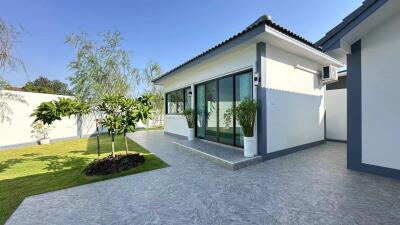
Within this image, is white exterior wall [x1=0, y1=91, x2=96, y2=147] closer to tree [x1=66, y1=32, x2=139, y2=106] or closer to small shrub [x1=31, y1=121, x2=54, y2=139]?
small shrub [x1=31, y1=121, x2=54, y2=139]

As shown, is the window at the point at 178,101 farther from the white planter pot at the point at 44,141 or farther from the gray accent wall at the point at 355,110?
the white planter pot at the point at 44,141

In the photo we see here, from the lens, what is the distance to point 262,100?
19.1 ft

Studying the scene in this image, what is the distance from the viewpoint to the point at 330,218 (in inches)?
108

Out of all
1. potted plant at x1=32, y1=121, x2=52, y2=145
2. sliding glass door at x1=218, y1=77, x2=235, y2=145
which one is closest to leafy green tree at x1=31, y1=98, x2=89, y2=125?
sliding glass door at x1=218, y1=77, x2=235, y2=145

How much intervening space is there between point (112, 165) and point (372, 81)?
750 centimetres

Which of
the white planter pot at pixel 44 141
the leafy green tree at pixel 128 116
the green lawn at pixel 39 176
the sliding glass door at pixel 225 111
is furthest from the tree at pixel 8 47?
the sliding glass door at pixel 225 111

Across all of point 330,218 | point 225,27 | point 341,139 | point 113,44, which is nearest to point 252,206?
point 330,218

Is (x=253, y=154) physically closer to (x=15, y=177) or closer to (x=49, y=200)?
(x=49, y=200)

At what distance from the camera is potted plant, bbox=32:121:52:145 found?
11.0 m

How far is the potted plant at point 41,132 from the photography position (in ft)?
36.1

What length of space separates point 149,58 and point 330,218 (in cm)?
2128

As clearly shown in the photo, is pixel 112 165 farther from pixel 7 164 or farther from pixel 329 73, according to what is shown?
pixel 329 73

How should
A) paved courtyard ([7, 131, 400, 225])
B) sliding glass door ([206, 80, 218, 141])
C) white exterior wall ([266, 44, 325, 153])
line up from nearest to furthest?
paved courtyard ([7, 131, 400, 225])
white exterior wall ([266, 44, 325, 153])
sliding glass door ([206, 80, 218, 141])

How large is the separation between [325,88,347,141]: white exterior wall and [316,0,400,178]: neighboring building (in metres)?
4.75
